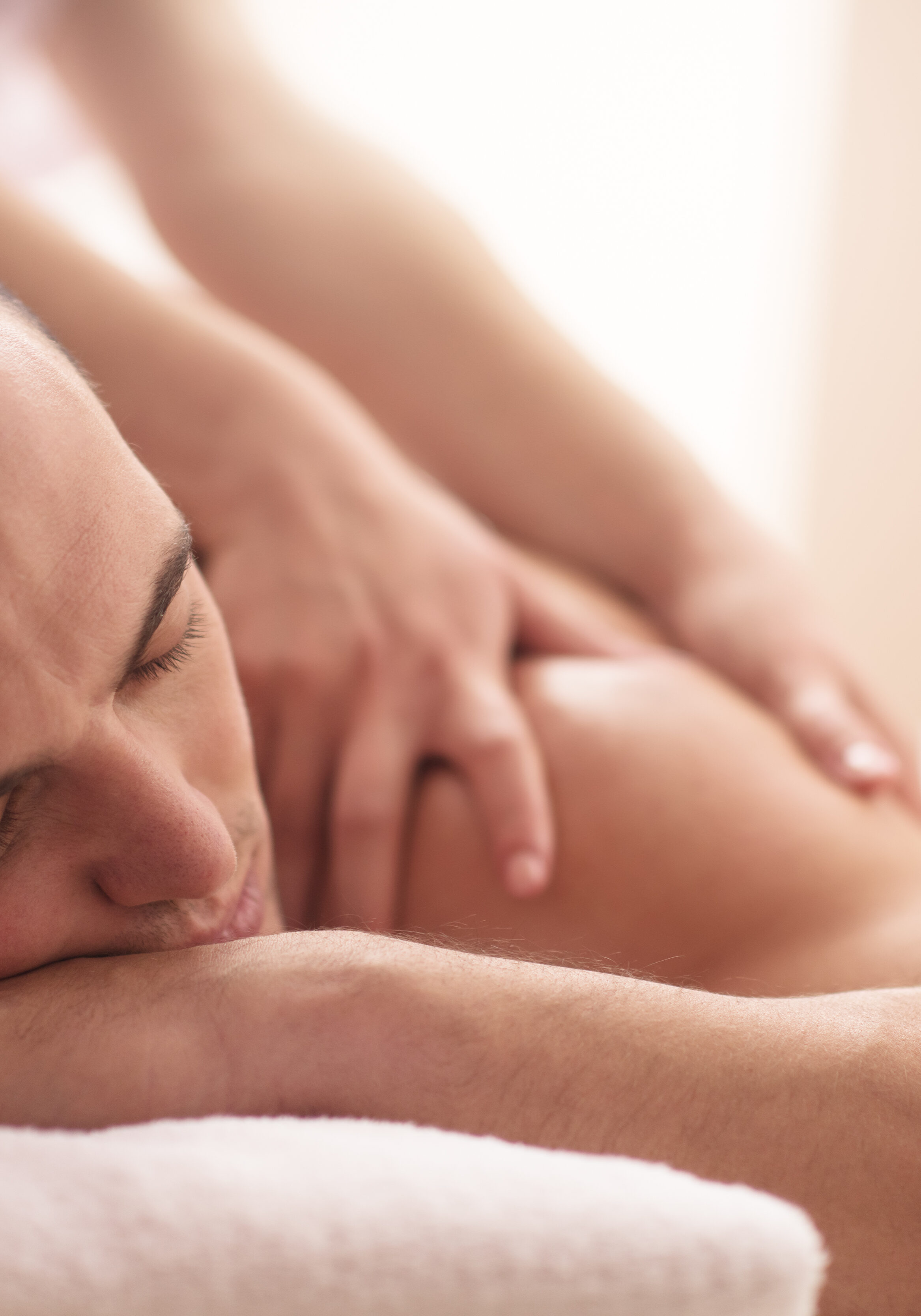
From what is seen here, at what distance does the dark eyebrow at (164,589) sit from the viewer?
51cm

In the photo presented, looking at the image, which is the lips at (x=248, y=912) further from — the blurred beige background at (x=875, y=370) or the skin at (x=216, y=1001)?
the blurred beige background at (x=875, y=370)

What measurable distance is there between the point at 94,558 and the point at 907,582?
→ 2106mm

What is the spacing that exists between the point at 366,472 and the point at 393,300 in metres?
0.34

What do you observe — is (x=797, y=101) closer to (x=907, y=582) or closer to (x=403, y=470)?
(x=907, y=582)

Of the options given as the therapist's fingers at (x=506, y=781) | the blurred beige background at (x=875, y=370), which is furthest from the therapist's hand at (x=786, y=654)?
the blurred beige background at (x=875, y=370)

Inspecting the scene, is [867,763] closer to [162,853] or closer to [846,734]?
[846,734]

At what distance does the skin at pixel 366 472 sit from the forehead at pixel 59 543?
0.31 m

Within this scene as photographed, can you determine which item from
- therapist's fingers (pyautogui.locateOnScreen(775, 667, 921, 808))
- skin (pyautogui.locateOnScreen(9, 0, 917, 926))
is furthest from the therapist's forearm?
therapist's fingers (pyautogui.locateOnScreen(775, 667, 921, 808))

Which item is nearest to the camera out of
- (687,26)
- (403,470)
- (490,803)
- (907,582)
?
(490,803)

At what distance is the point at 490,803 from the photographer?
2.60 ft

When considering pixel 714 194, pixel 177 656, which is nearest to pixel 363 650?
pixel 177 656

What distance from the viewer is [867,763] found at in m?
0.91

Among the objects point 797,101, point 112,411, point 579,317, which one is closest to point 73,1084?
point 112,411

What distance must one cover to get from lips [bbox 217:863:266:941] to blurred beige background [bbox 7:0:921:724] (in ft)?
5.54
